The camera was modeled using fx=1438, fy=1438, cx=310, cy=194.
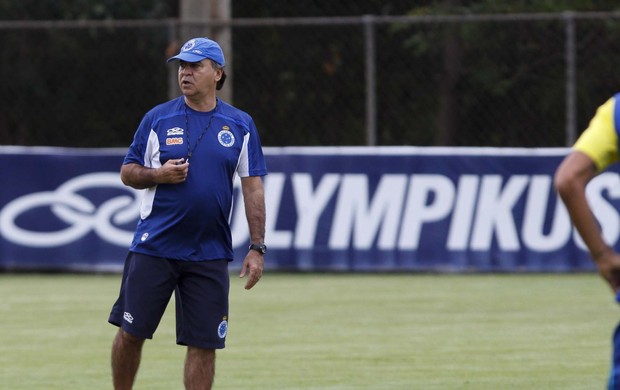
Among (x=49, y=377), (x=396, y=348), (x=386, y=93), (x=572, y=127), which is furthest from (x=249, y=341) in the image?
(x=386, y=93)

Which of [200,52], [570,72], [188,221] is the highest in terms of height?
[200,52]

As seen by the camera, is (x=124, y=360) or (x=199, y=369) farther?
(x=124, y=360)

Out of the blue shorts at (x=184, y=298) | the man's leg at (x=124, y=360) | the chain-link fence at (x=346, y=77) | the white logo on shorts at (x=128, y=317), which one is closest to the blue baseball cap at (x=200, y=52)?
the blue shorts at (x=184, y=298)

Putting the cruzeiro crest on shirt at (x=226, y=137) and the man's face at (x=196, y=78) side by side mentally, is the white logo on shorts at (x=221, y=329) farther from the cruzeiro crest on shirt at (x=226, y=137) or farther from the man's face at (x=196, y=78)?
the man's face at (x=196, y=78)

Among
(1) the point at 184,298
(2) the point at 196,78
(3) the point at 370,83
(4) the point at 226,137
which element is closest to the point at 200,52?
(2) the point at 196,78

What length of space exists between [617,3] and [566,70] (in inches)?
164

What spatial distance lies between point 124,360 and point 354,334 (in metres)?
3.78

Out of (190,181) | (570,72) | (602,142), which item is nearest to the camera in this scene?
(602,142)

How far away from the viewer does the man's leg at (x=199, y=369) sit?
274 inches

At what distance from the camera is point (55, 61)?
18.9m

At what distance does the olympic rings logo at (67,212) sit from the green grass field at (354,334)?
1.40 feet

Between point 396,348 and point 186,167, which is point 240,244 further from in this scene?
point 186,167

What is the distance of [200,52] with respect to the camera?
705 centimetres

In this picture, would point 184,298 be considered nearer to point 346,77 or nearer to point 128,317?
point 128,317
